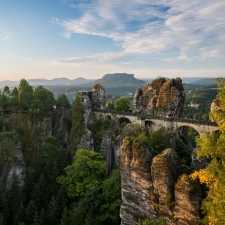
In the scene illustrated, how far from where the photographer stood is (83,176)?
39062mm

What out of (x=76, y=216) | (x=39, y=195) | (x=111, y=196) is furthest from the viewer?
(x=39, y=195)

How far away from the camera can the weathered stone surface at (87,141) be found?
4975 cm

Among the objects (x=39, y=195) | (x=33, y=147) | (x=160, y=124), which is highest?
(x=160, y=124)

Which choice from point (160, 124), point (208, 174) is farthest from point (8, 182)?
point (208, 174)

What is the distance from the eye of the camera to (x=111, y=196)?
33062mm

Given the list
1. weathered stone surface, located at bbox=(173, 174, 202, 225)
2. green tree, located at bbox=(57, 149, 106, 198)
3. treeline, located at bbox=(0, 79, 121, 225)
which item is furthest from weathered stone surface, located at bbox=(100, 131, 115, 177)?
weathered stone surface, located at bbox=(173, 174, 202, 225)

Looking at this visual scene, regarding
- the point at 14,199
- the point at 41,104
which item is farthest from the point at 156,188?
the point at 41,104

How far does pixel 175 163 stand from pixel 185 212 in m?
4.14

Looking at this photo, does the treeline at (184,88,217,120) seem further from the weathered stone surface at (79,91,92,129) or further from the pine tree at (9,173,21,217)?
the pine tree at (9,173,21,217)

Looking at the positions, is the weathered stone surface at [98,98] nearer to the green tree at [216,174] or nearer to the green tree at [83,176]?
the green tree at [83,176]

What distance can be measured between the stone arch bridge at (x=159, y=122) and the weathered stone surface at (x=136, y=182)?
84.6 feet

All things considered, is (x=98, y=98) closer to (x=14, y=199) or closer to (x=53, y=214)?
(x=14, y=199)

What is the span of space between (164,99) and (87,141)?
1876 centimetres

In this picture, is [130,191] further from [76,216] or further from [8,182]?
[8,182]
